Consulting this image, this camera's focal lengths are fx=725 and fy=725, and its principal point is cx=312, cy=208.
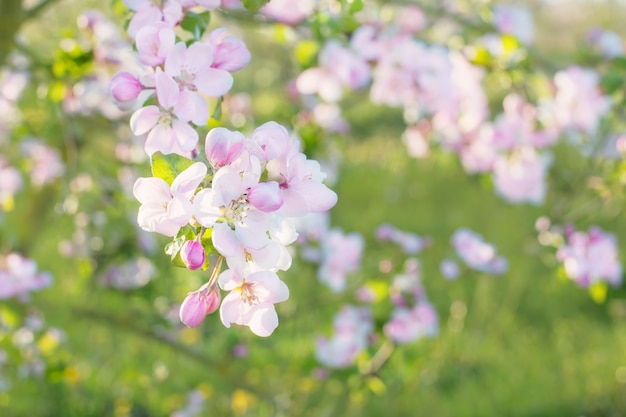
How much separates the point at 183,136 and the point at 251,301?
0.23 m

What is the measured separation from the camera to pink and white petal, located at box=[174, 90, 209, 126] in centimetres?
95

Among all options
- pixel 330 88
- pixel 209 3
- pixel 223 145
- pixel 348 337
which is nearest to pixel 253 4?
pixel 209 3

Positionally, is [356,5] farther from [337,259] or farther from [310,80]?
[337,259]

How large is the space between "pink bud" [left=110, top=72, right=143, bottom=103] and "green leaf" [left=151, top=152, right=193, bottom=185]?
15 cm

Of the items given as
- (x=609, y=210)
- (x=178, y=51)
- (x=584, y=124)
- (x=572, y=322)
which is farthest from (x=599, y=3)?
(x=178, y=51)

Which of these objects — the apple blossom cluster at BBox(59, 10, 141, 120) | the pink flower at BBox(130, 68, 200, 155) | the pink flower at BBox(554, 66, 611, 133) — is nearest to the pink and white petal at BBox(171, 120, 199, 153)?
the pink flower at BBox(130, 68, 200, 155)

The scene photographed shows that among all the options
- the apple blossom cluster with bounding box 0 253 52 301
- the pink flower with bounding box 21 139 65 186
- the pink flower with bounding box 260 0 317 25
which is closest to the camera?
the pink flower with bounding box 260 0 317 25

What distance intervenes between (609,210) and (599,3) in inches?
338

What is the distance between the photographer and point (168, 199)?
0.88 m

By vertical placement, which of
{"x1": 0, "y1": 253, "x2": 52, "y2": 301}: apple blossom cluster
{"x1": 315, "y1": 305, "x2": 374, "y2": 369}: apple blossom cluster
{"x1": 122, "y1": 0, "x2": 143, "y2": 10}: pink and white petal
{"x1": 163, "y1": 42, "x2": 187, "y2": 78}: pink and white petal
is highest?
{"x1": 163, "y1": 42, "x2": 187, "y2": 78}: pink and white petal

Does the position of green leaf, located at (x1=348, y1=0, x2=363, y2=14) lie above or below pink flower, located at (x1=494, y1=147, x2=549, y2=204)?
above

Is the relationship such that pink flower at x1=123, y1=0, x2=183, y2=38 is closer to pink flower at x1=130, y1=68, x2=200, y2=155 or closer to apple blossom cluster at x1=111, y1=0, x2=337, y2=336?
apple blossom cluster at x1=111, y1=0, x2=337, y2=336

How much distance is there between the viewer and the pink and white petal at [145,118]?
98 centimetres

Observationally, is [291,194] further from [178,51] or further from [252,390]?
[252,390]
